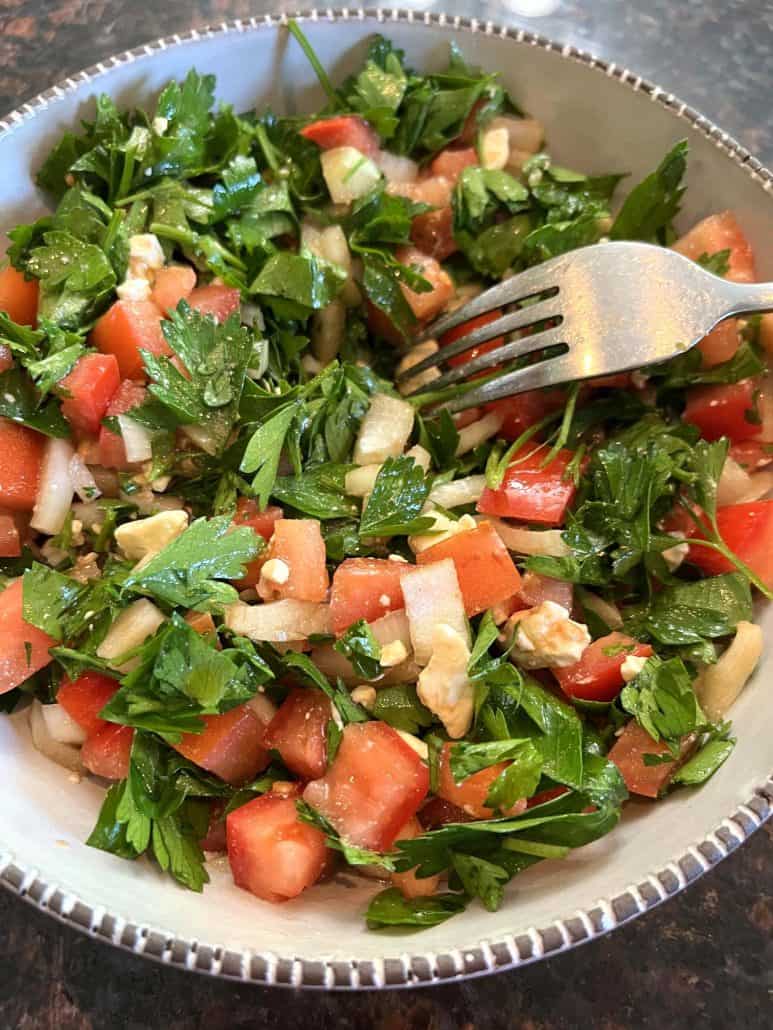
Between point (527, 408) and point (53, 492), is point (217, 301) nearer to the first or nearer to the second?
point (53, 492)

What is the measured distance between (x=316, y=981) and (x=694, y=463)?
49.2 inches

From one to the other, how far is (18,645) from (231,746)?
0.46 meters

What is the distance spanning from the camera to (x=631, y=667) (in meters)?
1.60

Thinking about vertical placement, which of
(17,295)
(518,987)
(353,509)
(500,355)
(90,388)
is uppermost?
(17,295)

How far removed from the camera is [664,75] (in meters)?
2.81

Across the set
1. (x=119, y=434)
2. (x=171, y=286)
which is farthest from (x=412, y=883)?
(x=171, y=286)

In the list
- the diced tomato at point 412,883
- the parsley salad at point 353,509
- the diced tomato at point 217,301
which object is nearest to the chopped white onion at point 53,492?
the parsley salad at point 353,509

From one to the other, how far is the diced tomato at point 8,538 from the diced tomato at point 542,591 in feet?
3.42

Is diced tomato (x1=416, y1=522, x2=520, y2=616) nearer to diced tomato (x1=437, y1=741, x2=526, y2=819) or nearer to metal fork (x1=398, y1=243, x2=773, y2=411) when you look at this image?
diced tomato (x1=437, y1=741, x2=526, y2=819)

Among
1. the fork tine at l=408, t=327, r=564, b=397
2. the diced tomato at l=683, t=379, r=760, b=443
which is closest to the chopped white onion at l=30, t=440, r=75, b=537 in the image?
the fork tine at l=408, t=327, r=564, b=397

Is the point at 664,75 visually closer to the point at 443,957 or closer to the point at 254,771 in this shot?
the point at 254,771

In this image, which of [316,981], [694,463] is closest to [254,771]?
[316,981]

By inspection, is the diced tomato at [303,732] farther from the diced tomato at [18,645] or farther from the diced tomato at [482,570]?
the diced tomato at [18,645]

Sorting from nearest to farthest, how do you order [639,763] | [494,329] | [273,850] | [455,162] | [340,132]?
[273,850]
[639,763]
[494,329]
[340,132]
[455,162]
